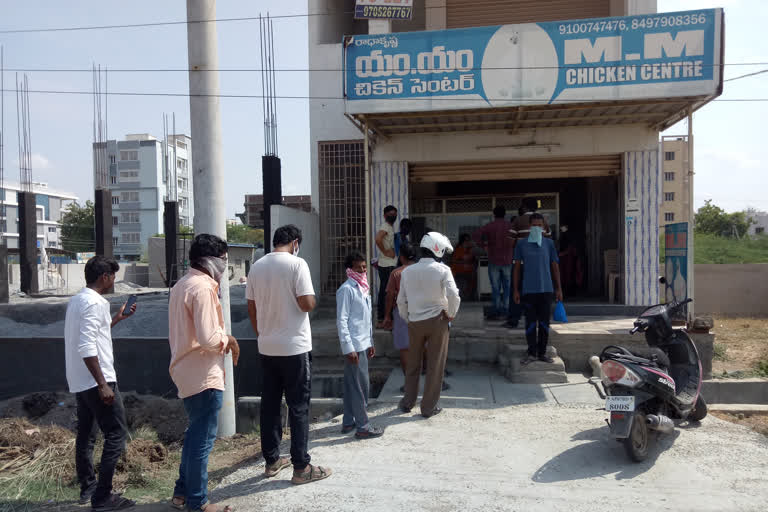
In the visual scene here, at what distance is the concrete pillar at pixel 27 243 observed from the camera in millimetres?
18344

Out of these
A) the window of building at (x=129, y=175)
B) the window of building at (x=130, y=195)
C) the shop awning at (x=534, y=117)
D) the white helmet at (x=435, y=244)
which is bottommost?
the white helmet at (x=435, y=244)

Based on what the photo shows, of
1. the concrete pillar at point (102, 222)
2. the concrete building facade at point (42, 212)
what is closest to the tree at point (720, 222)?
the concrete pillar at point (102, 222)

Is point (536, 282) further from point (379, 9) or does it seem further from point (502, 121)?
point (379, 9)

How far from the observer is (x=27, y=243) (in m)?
18.4

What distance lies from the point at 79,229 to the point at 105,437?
5298 cm

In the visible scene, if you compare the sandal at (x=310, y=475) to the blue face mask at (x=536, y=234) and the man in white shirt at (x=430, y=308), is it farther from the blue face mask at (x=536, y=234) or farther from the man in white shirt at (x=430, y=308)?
the blue face mask at (x=536, y=234)

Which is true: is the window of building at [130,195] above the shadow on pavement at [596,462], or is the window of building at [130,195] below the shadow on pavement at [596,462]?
above

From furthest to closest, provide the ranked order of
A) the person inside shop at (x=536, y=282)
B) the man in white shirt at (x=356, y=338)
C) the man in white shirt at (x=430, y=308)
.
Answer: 1. the person inside shop at (x=536, y=282)
2. the man in white shirt at (x=430, y=308)
3. the man in white shirt at (x=356, y=338)

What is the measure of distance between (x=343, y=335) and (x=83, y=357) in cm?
197

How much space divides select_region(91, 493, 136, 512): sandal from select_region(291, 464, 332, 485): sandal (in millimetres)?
1206

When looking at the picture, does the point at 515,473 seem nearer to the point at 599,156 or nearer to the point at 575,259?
the point at 599,156

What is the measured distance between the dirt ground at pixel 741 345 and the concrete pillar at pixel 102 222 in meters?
18.1

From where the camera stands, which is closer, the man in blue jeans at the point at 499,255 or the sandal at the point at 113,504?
the sandal at the point at 113,504

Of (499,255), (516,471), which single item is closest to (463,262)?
(499,255)
